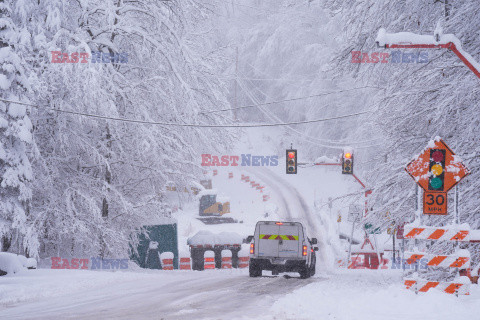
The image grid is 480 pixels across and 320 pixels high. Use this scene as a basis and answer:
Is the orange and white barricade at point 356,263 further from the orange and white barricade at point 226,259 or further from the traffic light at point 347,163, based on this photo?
Answer: the orange and white barricade at point 226,259

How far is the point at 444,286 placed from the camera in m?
11.3

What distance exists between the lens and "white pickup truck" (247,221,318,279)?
19.9 metres

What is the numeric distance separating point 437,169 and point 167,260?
52.5 ft

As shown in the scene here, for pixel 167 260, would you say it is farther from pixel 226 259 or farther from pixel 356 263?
pixel 356 263

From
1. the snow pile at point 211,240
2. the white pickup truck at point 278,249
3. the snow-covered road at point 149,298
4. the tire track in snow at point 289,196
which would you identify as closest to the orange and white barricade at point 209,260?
the snow pile at point 211,240

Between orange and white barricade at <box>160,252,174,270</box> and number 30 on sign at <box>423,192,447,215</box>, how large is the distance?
15304 mm

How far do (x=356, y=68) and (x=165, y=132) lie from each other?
10.1m

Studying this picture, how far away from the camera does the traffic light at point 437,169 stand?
11.5m

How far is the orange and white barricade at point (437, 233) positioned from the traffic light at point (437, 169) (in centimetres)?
82

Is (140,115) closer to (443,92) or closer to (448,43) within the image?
(443,92)

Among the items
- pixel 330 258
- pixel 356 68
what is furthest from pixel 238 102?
pixel 356 68

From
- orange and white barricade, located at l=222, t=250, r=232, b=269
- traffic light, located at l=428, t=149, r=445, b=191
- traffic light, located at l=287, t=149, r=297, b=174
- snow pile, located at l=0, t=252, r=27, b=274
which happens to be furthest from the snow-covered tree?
traffic light, located at l=287, t=149, r=297, b=174

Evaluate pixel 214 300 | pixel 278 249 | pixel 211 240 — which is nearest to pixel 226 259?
pixel 211 240

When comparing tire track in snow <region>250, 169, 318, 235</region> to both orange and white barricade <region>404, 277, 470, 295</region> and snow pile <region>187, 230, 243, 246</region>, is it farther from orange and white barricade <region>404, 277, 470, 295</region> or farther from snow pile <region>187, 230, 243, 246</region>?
orange and white barricade <region>404, 277, 470, 295</region>
